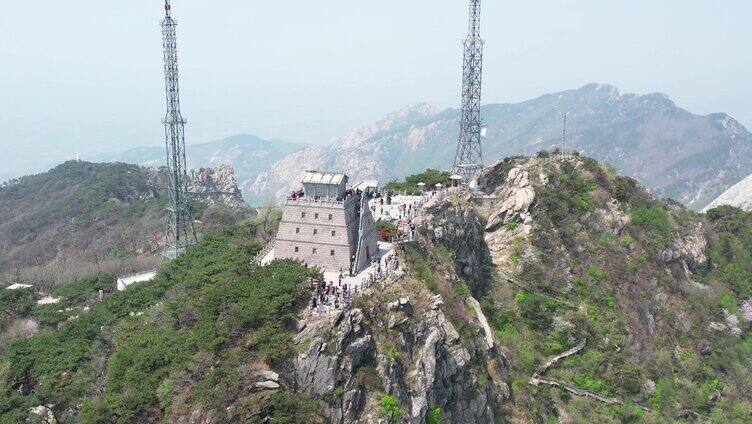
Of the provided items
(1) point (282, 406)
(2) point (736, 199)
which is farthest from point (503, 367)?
(2) point (736, 199)

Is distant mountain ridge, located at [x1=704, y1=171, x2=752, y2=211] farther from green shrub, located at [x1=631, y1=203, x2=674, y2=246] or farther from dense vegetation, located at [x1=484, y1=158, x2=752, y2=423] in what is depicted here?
green shrub, located at [x1=631, y1=203, x2=674, y2=246]

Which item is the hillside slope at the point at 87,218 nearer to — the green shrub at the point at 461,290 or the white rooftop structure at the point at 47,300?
the white rooftop structure at the point at 47,300

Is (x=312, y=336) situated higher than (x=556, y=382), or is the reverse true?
(x=312, y=336)

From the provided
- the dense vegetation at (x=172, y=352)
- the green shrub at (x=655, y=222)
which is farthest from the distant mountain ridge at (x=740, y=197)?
the dense vegetation at (x=172, y=352)

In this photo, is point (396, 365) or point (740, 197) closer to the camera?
point (396, 365)

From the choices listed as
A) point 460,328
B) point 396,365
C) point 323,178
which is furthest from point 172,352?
point 460,328

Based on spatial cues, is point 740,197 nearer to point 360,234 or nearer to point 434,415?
point 360,234

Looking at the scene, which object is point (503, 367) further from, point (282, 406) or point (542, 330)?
point (282, 406)
